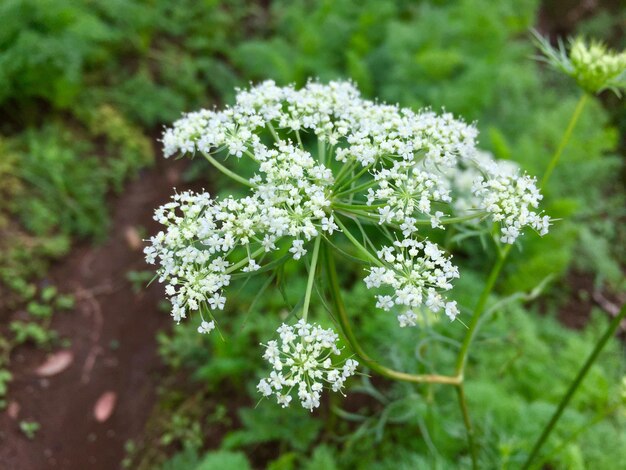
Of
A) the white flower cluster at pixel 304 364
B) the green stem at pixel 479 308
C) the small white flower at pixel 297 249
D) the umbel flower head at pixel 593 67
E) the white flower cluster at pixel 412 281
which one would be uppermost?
the umbel flower head at pixel 593 67

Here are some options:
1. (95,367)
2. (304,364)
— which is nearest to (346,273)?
(95,367)

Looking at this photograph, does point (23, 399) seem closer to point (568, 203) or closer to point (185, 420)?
point (185, 420)

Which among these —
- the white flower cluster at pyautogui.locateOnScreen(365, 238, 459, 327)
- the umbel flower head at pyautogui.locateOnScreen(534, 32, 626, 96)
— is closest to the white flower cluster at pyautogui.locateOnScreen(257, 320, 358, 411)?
the white flower cluster at pyautogui.locateOnScreen(365, 238, 459, 327)

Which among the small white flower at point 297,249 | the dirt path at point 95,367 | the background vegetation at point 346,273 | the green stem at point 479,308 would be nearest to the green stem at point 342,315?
the small white flower at point 297,249

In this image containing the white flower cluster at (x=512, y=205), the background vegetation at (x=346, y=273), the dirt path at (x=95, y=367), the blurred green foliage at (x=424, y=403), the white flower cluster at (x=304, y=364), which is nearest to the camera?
the white flower cluster at (x=304, y=364)

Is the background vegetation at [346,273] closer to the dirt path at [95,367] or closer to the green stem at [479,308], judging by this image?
the dirt path at [95,367]

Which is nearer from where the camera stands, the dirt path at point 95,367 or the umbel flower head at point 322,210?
the umbel flower head at point 322,210

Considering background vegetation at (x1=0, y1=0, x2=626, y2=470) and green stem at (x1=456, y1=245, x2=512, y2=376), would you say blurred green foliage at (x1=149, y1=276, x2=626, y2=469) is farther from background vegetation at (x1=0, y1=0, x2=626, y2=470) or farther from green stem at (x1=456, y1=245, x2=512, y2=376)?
green stem at (x1=456, y1=245, x2=512, y2=376)
